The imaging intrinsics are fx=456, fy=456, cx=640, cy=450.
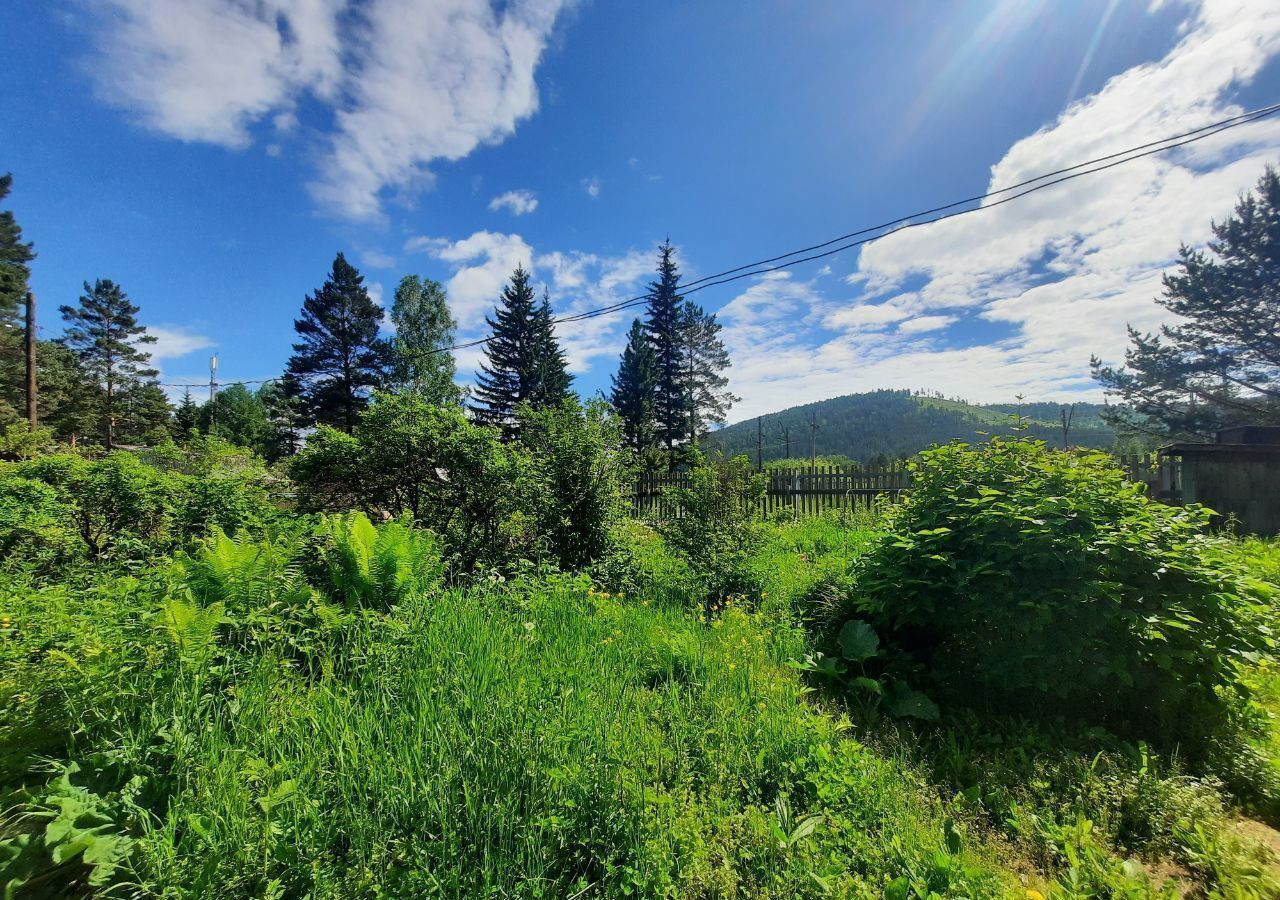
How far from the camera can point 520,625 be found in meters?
3.04

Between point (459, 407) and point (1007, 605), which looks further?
point (459, 407)

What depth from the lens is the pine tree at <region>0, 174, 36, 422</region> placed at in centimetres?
2092

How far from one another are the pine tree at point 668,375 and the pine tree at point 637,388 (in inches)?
32.6

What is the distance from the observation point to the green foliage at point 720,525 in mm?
4762

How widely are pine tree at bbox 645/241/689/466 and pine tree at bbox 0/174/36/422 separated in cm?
2950

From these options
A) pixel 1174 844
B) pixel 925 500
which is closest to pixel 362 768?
pixel 1174 844

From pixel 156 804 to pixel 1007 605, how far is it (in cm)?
428

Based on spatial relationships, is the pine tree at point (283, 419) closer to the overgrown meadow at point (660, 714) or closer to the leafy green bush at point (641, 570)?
the leafy green bush at point (641, 570)

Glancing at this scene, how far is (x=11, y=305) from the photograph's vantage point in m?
21.3

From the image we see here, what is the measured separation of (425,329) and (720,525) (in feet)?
88.7

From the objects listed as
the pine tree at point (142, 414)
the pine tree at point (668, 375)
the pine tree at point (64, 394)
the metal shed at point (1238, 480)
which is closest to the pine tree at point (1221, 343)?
the metal shed at point (1238, 480)

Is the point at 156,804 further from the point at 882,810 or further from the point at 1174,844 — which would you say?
the point at 1174,844

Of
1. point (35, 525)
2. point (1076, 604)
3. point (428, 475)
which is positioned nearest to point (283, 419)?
point (35, 525)

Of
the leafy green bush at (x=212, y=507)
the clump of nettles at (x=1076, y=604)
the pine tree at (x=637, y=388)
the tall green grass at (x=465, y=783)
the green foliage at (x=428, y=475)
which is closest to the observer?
the tall green grass at (x=465, y=783)
